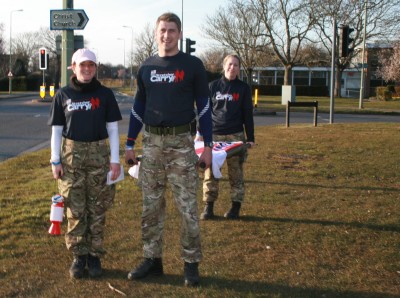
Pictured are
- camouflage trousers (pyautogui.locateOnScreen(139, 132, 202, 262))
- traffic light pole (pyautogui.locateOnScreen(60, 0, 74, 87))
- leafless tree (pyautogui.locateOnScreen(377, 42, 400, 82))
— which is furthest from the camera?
leafless tree (pyautogui.locateOnScreen(377, 42, 400, 82))

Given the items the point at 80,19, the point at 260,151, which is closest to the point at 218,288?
the point at 80,19

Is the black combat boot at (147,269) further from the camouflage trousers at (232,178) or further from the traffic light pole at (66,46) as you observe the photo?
the traffic light pole at (66,46)

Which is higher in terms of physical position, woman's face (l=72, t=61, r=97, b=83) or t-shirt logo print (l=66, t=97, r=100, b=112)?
woman's face (l=72, t=61, r=97, b=83)

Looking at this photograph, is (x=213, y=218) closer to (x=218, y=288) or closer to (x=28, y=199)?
(x=218, y=288)

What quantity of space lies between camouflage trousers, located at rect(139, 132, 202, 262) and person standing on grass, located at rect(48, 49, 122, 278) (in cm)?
31

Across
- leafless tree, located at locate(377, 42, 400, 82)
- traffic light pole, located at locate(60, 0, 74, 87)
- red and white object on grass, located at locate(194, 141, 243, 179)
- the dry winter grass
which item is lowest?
the dry winter grass

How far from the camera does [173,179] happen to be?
4184 mm

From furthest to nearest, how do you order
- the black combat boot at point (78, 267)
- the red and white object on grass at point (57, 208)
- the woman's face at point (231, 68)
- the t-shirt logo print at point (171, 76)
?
the woman's face at point (231, 68)
the red and white object on grass at point (57, 208)
the black combat boot at point (78, 267)
the t-shirt logo print at point (171, 76)

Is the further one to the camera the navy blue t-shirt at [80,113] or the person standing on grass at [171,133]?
the navy blue t-shirt at [80,113]

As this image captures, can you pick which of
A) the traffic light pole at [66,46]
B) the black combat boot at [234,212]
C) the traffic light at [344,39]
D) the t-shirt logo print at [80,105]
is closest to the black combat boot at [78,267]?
the t-shirt logo print at [80,105]

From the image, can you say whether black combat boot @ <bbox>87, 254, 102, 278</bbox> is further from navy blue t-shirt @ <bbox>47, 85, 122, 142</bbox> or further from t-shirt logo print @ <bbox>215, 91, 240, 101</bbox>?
t-shirt logo print @ <bbox>215, 91, 240, 101</bbox>

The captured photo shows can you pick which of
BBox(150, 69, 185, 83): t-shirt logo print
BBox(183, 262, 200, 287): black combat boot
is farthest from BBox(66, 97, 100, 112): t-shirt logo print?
BBox(183, 262, 200, 287): black combat boot

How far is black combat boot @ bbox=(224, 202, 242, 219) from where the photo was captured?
6159mm

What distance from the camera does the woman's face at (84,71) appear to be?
13.9 ft
